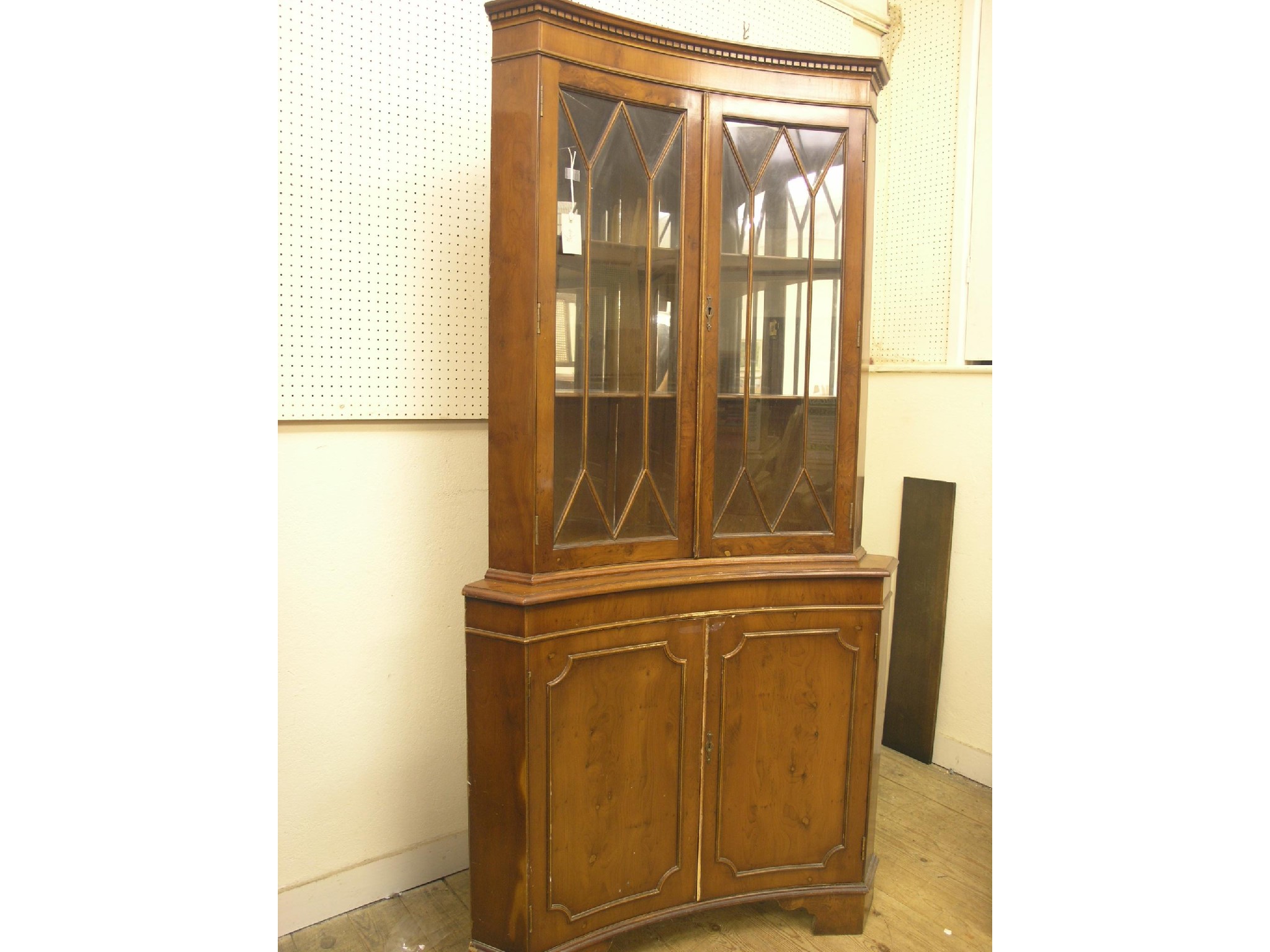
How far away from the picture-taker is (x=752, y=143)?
70.1 inches

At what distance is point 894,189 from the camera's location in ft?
9.52

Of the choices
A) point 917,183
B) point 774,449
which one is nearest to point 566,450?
point 774,449

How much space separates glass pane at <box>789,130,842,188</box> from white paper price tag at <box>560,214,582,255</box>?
0.57 meters

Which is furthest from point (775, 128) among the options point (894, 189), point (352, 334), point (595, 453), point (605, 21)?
point (894, 189)

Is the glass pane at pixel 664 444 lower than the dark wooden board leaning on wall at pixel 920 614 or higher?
higher

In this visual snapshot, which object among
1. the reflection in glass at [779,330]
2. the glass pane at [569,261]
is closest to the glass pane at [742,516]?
the reflection in glass at [779,330]

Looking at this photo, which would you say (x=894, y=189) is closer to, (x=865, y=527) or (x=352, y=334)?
(x=865, y=527)

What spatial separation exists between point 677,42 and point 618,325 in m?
0.61

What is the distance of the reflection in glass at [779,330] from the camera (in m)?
1.80

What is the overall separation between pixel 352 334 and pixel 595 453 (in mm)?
680

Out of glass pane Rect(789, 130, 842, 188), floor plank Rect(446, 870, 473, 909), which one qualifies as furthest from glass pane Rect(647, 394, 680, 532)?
floor plank Rect(446, 870, 473, 909)

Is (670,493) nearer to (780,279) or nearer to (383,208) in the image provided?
(780,279)

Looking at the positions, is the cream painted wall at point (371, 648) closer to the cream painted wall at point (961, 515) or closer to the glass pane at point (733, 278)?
the glass pane at point (733, 278)

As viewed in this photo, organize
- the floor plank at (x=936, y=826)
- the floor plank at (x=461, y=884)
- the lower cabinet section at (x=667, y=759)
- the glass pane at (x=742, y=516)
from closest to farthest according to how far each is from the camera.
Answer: the lower cabinet section at (x=667, y=759), the glass pane at (x=742, y=516), the floor plank at (x=461, y=884), the floor plank at (x=936, y=826)
